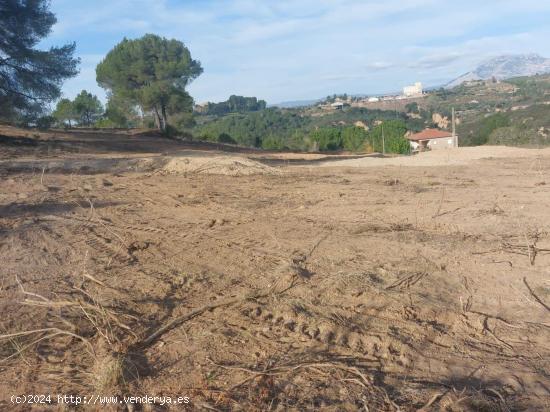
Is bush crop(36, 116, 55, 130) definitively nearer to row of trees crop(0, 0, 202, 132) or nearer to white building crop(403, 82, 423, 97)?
row of trees crop(0, 0, 202, 132)

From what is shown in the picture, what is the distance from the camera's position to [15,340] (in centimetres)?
390

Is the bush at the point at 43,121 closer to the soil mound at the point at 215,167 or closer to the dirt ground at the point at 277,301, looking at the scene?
the soil mound at the point at 215,167

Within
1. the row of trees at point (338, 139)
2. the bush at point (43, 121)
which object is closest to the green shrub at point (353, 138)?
the row of trees at point (338, 139)

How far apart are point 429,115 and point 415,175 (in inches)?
3189

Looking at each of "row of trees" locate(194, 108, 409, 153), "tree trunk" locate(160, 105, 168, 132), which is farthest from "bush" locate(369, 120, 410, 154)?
"tree trunk" locate(160, 105, 168, 132)

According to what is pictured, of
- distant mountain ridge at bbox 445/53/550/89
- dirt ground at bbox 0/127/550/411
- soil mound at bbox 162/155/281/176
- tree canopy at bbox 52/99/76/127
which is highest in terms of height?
distant mountain ridge at bbox 445/53/550/89

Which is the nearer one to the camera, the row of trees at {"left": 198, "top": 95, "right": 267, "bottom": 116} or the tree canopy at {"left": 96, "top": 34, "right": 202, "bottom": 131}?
the tree canopy at {"left": 96, "top": 34, "right": 202, "bottom": 131}

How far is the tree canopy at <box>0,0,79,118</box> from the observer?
1748 centimetres

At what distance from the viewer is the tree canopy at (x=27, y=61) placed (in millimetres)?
17484

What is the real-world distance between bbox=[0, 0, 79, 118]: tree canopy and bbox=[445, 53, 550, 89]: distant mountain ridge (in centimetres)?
15474

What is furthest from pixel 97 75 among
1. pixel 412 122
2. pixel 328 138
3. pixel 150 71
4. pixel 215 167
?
pixel 412 122

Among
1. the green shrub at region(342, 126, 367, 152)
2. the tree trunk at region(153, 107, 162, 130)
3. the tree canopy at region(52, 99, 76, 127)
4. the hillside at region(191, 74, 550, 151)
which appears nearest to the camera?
the tree trunk at region(153, 107, 162, 130)

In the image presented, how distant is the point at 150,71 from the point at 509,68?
552 ft

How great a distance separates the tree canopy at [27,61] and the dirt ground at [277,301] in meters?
10.1
